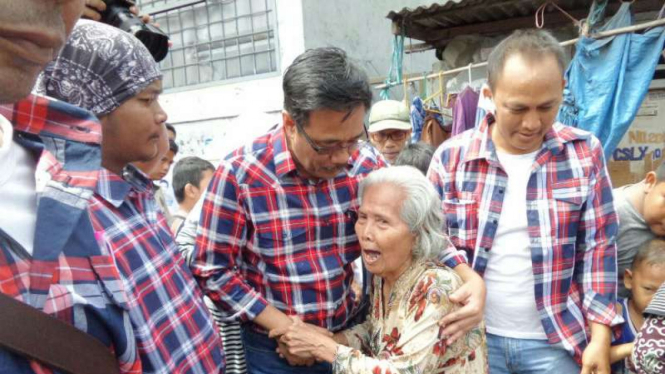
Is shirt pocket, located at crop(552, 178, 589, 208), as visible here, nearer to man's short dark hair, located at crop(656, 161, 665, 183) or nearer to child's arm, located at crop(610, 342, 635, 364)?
man's short dark hair, located at crop(656, 161, 665, 183)

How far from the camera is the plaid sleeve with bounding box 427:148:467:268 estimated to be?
72.1 inches

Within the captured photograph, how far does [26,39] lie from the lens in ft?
2.10

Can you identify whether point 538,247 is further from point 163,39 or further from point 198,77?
point 198,77

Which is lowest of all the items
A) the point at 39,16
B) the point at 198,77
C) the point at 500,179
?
the point at 500,179

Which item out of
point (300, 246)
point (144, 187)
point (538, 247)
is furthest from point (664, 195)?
point (144, 187)

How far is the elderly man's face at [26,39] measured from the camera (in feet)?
2.02

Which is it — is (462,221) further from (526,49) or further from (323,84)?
(323,84)

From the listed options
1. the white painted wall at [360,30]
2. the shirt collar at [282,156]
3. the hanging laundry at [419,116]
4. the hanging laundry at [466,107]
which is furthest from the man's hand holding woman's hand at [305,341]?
the white painted wall at [360,30]

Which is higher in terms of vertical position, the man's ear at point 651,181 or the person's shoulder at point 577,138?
the person's shoulder at point 577,138

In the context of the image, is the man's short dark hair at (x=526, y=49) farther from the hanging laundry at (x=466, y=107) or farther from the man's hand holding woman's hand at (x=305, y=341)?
the hanging laundry at (x=466, y=107)

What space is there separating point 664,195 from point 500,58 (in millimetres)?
893

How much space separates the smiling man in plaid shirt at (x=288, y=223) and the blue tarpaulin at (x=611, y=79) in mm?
2586

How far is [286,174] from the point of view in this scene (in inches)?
68.7

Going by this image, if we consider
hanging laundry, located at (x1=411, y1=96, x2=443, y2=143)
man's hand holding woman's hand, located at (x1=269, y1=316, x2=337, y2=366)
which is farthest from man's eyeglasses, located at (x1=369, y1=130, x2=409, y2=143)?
man's hand holding woman's hand, located at (x1=269, y1=316, x2=337, y2=366)
